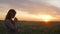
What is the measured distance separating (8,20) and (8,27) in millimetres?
219

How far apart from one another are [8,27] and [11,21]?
228 mm

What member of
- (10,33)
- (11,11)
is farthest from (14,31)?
(11,11)

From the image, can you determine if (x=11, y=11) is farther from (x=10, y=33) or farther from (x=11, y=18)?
(x=10, y=33)

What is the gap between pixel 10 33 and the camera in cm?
732

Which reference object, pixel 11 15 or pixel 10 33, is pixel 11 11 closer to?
pixel 11 15

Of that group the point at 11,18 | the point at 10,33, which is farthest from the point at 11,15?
the point at 10,33

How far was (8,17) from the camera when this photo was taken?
7.43 metres

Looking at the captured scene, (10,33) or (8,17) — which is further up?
(8,17)

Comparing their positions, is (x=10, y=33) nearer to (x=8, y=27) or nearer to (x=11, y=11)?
(x=8, y=27)

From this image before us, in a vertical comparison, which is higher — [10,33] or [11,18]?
[11,18]

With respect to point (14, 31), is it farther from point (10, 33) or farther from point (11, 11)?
point (11, 11)

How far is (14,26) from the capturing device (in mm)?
7238

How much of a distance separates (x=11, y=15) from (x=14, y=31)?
0.51 metres

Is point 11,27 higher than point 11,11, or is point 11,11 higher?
point 11,11
